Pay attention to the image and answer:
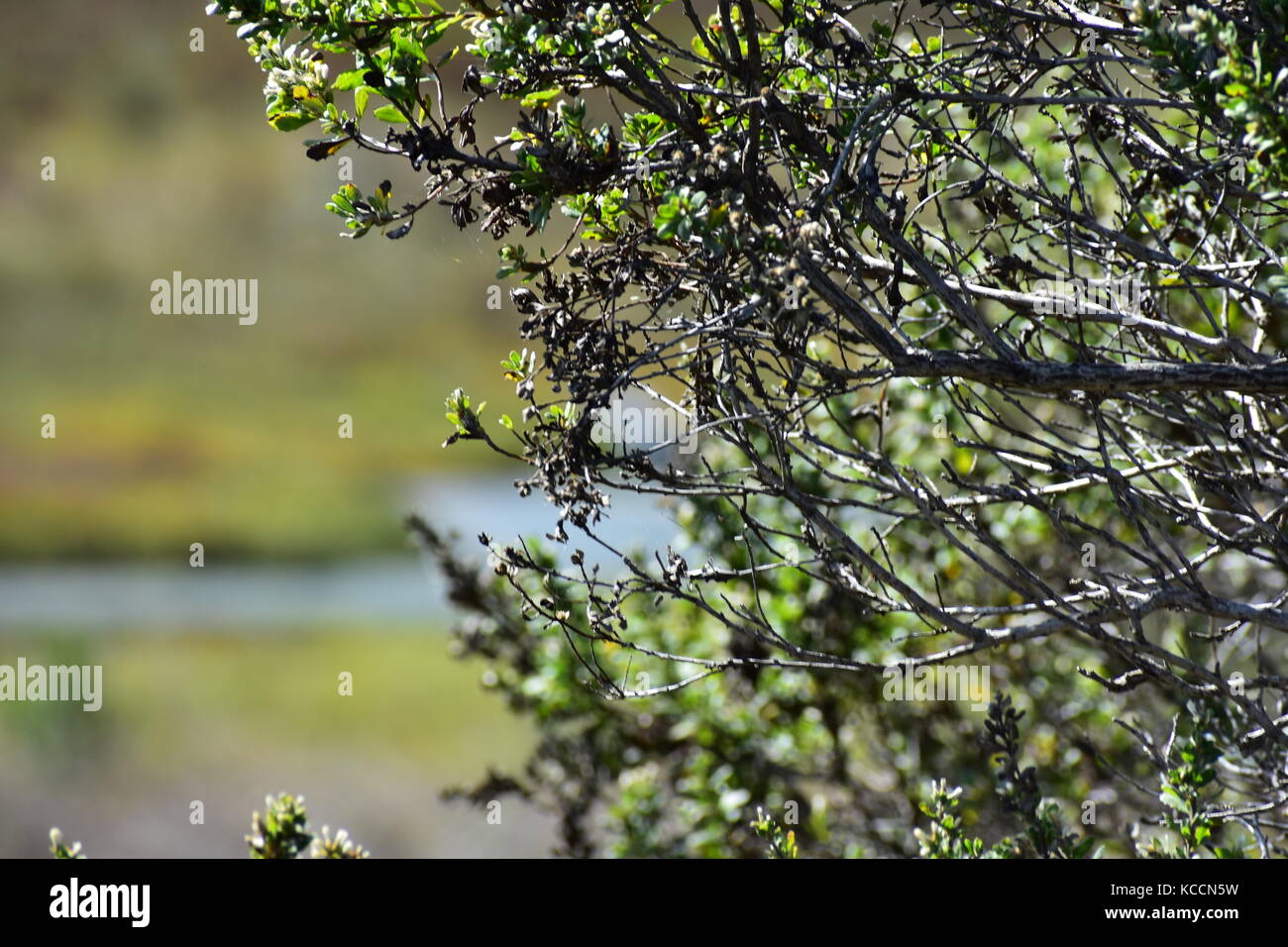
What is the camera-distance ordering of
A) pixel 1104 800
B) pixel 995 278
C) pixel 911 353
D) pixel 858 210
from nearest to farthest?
pixel 911 353, pixel 858 210, pixel 995 278, pixel 1104 800

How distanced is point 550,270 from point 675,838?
3.02 meters

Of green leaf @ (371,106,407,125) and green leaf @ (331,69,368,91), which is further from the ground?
green leaf @ (331,69,368,91)

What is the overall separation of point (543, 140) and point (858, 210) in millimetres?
639

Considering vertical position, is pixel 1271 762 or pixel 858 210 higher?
pixel 858 210

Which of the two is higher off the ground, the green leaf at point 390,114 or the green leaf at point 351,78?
the green leaf at point 351,78

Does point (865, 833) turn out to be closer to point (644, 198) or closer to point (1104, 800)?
point (1104, 800)

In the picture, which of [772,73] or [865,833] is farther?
[865,833]

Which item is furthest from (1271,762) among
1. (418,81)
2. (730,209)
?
(418,81)

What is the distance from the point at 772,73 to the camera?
7.51 feet

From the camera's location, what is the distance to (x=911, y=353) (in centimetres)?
202

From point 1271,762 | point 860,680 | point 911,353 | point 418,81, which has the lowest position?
point 1271,762
